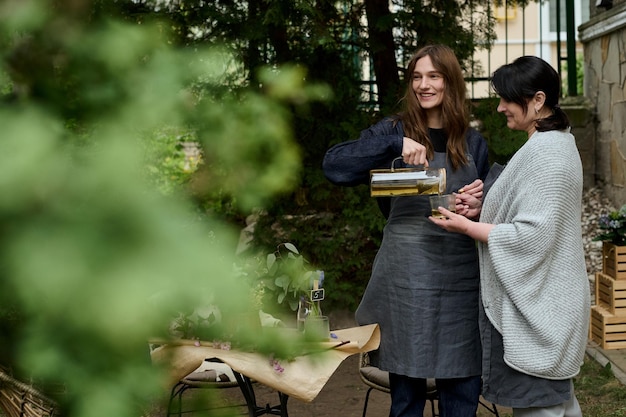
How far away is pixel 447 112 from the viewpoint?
2502mm

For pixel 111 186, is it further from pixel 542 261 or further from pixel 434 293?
pixel 434 293

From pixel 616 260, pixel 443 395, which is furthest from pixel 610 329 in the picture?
pixel 443 395

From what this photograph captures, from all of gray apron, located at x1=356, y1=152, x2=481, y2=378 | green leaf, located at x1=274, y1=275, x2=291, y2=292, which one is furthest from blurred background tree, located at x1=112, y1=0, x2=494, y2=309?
green leaf, located at x1=274, y1=275, x2=291, y2=292

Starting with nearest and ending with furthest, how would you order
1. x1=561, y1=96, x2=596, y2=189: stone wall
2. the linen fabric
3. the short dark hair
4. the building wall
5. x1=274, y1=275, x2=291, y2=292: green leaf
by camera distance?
x1=274, y1=275, x2=291, y2=292: green leaf
the short dark hair
the linen fabric
the building wall
x1=561, y1=96, x2=596, y2=189: stone wall

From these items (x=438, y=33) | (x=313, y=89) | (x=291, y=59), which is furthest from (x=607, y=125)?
(x=313, y=89)

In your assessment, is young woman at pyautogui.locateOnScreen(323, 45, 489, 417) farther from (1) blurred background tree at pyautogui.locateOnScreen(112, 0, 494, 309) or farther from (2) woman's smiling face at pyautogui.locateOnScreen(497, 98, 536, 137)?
(1) blurred background tree at pyautogui.locateOnScreen(112, 0, 494, 309)

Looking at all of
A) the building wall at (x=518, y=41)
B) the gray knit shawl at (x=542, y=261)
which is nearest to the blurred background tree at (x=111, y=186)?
the gray knit shawl at (x=542, y=261)

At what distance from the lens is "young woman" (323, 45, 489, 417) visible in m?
2.46

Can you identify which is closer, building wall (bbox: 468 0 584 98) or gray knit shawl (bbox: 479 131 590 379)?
gray knit shawl (bbox: 479 131 590 379)

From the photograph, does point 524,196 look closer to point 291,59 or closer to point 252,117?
point 252,117

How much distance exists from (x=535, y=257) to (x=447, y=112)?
1.84 feet

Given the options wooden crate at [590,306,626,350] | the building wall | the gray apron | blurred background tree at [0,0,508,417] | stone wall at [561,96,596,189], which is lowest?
wooden crate at [590,306,626,350]

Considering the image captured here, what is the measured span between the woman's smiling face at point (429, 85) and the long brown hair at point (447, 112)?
0.04 feet

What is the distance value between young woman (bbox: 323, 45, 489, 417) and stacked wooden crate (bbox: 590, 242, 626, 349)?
2.53 m
